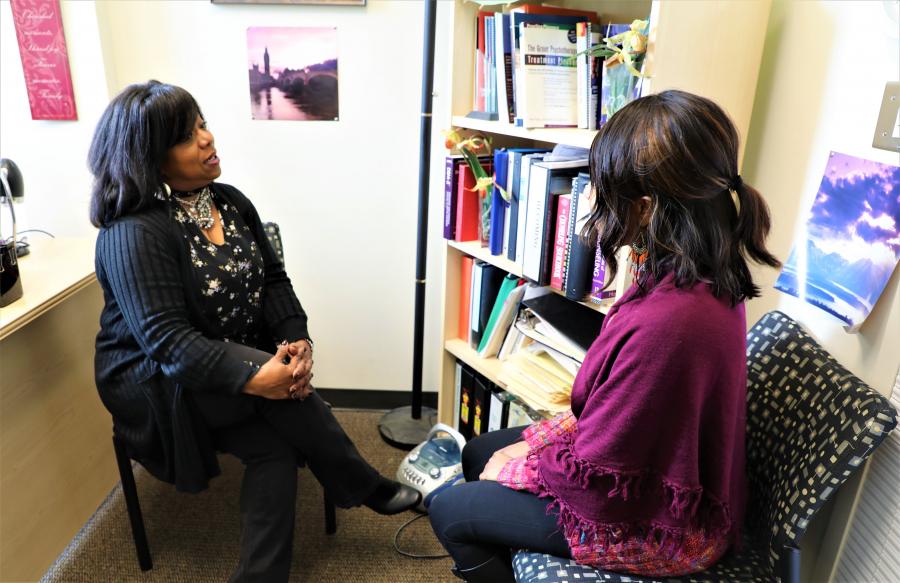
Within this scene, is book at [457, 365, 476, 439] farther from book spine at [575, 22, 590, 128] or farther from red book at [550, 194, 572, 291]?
book spine at [575, 22, 590, 128]

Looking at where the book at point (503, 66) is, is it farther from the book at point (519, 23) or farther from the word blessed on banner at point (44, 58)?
the word blessed on banner at point (44, 58)

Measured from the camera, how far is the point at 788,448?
109 centimetres

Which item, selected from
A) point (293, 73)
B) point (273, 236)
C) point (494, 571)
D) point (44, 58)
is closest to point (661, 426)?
point (494, 571)

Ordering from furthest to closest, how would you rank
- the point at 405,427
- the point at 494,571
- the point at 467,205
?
the point at 405,427
the point at 467,205
the point at 494,571

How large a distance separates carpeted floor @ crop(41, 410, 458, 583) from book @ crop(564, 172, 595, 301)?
0.88 m

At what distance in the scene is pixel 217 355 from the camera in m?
1.37

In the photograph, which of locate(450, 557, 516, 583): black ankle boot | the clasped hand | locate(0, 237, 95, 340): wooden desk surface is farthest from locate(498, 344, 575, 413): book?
locate(0, 237, 95, 340): wooden desk surface

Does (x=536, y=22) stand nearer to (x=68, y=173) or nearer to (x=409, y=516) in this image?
(x=409, y=516)

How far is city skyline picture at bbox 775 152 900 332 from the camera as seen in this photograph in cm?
105

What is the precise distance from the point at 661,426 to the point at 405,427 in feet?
4.72

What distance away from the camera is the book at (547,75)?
1475 millimetres

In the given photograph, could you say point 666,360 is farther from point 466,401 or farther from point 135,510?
point 135,510

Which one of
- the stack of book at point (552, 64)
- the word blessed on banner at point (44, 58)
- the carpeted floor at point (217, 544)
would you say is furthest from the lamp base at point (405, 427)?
the word blessed on banner at point (44, 58)

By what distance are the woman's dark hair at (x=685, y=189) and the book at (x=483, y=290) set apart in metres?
0.86
